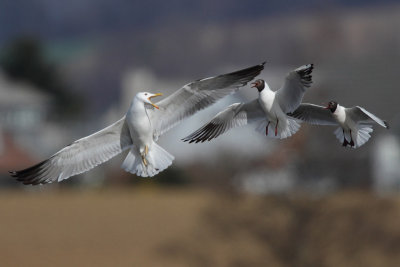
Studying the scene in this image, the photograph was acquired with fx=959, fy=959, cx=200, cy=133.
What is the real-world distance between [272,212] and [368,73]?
16.8 meters

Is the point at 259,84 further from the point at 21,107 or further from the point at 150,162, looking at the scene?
the point at 21,107

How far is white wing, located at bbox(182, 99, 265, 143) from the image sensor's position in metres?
8.28

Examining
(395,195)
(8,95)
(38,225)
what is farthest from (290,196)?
(8,95)

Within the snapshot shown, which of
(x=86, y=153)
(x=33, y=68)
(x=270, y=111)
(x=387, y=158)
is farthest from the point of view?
(x=33, y=68)

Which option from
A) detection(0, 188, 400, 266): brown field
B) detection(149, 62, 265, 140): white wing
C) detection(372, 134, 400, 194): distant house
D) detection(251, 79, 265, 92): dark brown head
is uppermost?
detection(251, 79, 265, 92): dark brown head

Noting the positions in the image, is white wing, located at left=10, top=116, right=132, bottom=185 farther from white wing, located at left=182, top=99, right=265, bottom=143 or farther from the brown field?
the brown field

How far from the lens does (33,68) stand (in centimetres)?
6875

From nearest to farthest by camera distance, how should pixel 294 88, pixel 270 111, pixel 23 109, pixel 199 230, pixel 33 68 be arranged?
pixel 294 88, pixel 270 111, pixel 199 230, pixel 23 109, pixel 33 68

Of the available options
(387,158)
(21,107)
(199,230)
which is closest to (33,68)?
(21,107)

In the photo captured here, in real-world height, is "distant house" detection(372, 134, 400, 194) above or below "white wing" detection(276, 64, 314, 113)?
below

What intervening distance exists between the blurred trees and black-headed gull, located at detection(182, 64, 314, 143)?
57228 millimetres

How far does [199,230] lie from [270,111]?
14933 millimetres

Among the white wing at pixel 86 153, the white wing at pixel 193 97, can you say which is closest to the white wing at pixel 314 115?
the white wing at pixel 193 97

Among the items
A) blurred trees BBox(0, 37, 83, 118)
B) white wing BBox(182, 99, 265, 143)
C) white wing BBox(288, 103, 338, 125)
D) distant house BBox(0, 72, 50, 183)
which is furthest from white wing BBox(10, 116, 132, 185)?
blurred trees BBox(0, 37, 83, 118)
